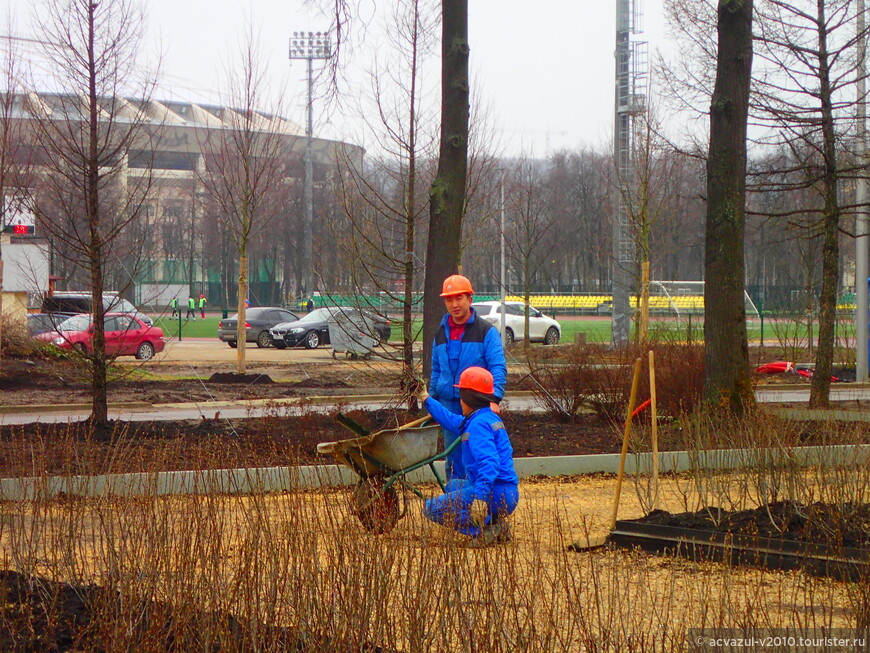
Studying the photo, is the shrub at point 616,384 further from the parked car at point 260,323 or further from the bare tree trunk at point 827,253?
the parked car at point 260,323

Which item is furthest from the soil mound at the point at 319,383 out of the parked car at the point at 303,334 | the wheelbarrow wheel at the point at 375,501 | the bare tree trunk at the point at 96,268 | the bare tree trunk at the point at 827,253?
the wheelbarrow wheel at the point at 375,501

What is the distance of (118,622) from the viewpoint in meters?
3.72

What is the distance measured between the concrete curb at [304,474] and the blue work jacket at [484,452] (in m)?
0.87

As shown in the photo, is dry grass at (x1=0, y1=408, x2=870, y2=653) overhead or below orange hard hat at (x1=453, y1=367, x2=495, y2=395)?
below

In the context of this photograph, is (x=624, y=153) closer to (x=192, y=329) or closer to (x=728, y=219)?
(x=728, y=219)

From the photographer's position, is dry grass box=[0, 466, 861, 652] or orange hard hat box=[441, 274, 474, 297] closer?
dry grass box=[0, 466, 861, 652]

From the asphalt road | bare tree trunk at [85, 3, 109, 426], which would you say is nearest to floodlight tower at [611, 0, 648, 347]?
the asphalt road

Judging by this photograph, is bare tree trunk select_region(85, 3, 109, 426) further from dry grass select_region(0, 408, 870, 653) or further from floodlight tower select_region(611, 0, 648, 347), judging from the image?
floodlight tower select_region(611, 0, 648, 347)

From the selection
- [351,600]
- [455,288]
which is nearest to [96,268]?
[455,288]

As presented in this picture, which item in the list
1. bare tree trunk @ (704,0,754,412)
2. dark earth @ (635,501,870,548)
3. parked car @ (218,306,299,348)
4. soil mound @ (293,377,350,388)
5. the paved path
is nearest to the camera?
dark earth @ (635,501,870,548)

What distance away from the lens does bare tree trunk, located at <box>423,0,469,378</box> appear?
11617 millimetres

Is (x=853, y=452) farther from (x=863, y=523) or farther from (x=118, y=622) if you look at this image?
(x=118, y=622)

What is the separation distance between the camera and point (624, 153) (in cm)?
2738

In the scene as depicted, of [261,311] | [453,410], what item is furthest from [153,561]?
[261,311]
